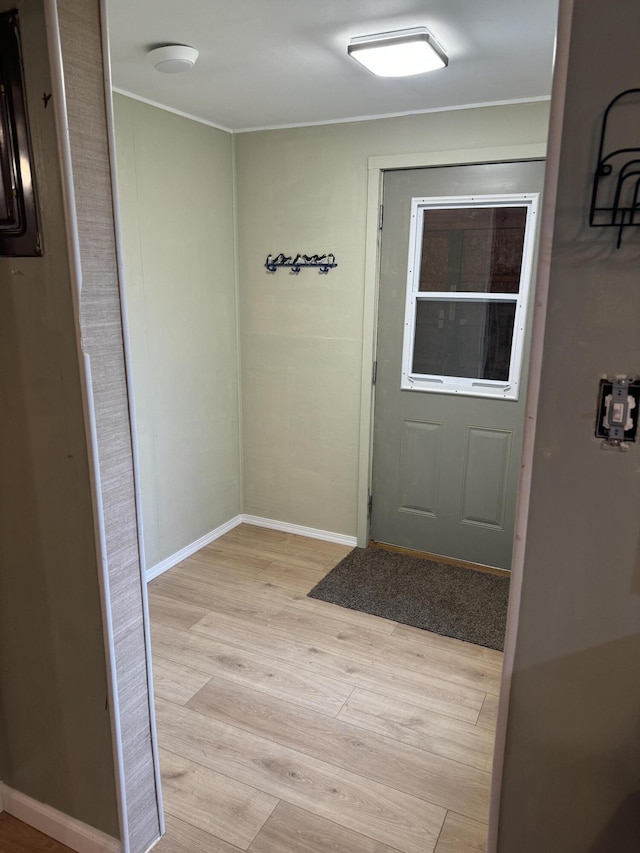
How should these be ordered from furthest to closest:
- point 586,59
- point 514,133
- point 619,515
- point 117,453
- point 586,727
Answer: point 514,133 → point 117,453 → point 586,727 → point 619,515 → point 586,59

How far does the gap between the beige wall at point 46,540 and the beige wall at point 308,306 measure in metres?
2.17

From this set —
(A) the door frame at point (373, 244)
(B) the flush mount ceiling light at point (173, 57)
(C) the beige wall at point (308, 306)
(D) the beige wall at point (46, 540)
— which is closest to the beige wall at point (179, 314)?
(C) the beige wall at point (308, 306)

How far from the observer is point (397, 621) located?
2.82m

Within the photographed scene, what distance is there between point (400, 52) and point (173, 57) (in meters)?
0.83

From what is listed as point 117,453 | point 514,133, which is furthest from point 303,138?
point 117,453

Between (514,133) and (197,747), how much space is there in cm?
297

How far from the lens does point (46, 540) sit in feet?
4.84

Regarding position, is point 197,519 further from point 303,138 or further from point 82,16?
point 82,16

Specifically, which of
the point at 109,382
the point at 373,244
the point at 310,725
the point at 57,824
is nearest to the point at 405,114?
the point at 373,244

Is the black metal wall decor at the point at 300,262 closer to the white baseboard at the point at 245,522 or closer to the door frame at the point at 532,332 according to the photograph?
the door frame at the point at 532,332

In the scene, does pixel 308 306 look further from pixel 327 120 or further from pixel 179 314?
pixel 327 120

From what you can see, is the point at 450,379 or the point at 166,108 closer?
the point at 166,108

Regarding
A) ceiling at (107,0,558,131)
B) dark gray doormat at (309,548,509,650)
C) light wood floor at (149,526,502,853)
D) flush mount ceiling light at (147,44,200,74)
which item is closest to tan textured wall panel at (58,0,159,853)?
light wood floor at (149,526,502,853)

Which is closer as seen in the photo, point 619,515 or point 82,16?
point 619,515
